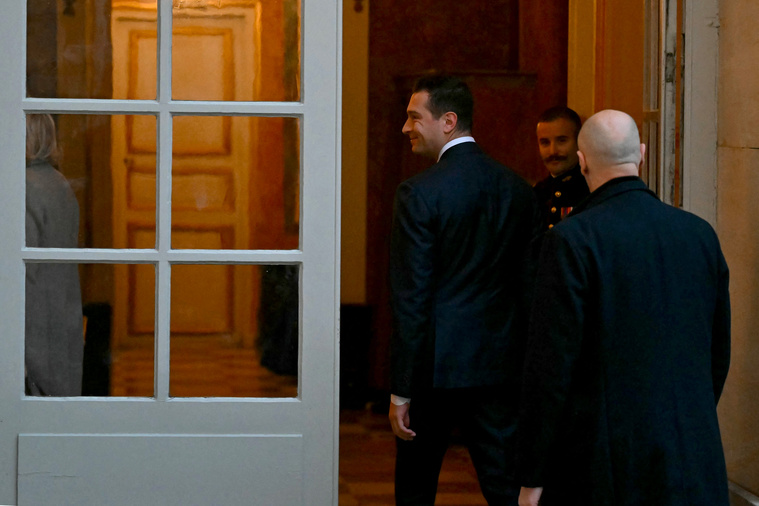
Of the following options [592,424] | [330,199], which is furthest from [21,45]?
[592,424]

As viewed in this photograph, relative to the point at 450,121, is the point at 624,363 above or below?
below

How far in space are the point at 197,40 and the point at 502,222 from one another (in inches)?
39.8

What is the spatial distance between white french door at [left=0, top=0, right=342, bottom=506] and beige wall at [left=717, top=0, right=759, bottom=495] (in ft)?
3.99

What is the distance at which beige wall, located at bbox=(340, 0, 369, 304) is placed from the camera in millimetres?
6789

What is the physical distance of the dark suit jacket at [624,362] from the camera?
213 cm

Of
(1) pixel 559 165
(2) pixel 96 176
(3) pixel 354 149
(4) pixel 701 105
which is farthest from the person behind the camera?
(3) pixel 354 149

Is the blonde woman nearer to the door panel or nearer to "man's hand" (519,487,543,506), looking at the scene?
the door panel

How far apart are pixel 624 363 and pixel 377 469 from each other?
10.1ft

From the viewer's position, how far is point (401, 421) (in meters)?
2.98

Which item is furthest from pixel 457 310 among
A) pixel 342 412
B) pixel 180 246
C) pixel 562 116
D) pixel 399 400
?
pixel 342 412

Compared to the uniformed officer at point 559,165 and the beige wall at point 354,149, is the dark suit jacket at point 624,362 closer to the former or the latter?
the uniformed officer at point 559,165

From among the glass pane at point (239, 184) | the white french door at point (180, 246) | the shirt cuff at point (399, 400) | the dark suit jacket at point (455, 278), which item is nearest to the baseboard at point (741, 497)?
the dark suit jacket at point (455, 278)

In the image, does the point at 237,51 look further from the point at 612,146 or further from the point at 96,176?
the point at 612,146

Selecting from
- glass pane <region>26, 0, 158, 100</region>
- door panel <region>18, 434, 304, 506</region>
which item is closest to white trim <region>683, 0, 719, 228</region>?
door panel <region>18, 434, 304, 506</region>
